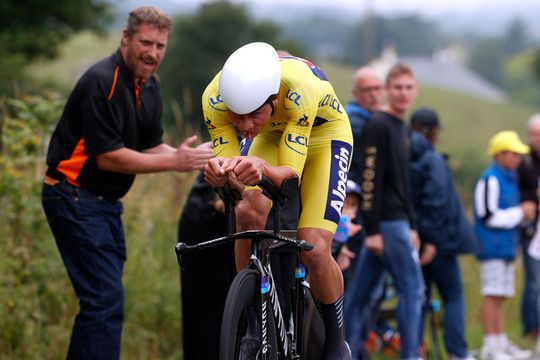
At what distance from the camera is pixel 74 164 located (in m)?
6.38

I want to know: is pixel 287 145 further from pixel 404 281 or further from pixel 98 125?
pixel 404 281

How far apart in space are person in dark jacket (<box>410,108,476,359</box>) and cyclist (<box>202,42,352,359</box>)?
3.16 metres

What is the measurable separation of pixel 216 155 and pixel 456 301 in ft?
14.9

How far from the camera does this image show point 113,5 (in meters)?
29.9

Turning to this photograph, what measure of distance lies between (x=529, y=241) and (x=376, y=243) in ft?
11.7

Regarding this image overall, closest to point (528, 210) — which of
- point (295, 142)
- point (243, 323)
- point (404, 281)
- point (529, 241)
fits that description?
point (529, 241)

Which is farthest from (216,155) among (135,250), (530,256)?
(530,256)

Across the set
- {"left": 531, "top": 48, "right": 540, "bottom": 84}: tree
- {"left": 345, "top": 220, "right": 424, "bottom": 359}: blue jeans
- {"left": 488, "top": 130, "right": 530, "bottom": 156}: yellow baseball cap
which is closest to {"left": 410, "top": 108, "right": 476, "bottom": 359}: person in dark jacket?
{"left": 345, "top": 220, "right": 424, "bottom": 359}: blue jeans

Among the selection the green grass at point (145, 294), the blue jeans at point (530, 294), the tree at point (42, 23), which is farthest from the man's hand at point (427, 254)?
the tree at point (42, 23)

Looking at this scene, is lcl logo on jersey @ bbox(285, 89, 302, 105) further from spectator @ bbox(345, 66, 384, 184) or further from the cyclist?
spectator @ bbox(345, 66, 384, 184)

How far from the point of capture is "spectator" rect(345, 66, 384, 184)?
852 centimetres

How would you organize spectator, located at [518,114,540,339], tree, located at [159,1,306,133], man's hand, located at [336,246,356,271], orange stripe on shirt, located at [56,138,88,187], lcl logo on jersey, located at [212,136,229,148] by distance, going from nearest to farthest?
lcl logo on jersey, located at [212,136,229,148] → orange stripe on shirt, located at [56,138,88,187] → man's hand, located at [336,246,356,271] → spectator, located at [518,114,540,339] → tree, located at [159,1,306,133]

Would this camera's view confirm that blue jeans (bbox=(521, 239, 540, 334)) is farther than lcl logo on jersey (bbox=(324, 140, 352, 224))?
Yes

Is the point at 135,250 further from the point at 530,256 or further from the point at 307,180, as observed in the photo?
the point at 530,256
